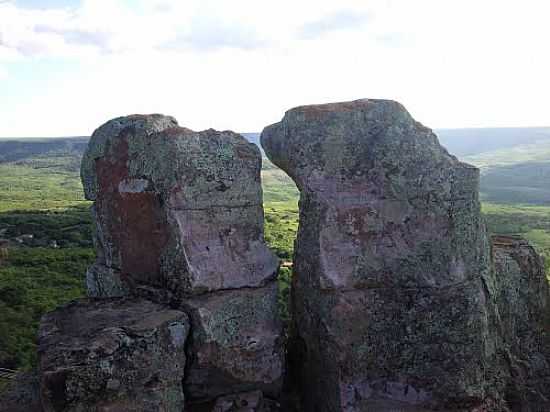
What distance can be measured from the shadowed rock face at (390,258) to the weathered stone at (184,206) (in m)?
0.90

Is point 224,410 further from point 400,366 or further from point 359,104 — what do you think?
point 359,104

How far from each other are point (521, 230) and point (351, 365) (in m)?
79.7

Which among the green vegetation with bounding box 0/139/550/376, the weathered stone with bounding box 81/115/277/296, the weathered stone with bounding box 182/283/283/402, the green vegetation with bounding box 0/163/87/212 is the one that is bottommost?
the green vegetation with bounding box 0/163/87/212

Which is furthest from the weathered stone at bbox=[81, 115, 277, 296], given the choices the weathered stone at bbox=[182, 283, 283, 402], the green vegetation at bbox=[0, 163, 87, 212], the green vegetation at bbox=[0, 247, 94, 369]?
the green vegetation at bbox=[0, 163, 87, 212]

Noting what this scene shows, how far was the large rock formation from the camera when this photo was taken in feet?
23.5

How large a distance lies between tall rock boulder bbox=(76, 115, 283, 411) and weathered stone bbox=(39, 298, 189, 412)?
17.6 inches

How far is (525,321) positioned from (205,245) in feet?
18.2

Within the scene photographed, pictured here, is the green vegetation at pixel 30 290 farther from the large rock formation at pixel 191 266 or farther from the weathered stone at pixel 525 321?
the weathered stone at pixel 525 321

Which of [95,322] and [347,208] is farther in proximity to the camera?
[347,208]

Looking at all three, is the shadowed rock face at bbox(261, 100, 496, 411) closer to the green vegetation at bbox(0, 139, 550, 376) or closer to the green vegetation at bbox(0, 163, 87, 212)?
the green vegetation at bbox(0, 139, 550, 376)

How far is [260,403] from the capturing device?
766 cm

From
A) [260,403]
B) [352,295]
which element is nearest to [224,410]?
[260,403]

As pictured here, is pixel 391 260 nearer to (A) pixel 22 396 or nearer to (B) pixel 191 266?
(B) pixel 191 266

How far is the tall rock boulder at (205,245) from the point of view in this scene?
25.0 ft
